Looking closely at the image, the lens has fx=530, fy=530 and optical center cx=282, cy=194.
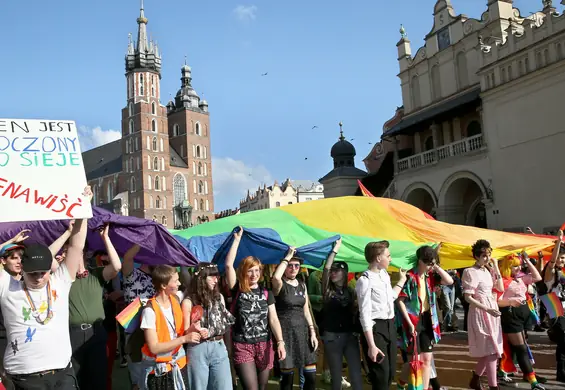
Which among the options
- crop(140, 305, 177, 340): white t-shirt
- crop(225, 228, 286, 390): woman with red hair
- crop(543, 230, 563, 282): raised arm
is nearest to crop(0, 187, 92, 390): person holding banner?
crop(140, 305, 177, 340): white t-shirt

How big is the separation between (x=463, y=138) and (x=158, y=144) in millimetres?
76054

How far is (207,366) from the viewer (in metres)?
4.63

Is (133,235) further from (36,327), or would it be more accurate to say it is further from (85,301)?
(36,327)

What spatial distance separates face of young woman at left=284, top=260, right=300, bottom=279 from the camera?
5848 millimetres

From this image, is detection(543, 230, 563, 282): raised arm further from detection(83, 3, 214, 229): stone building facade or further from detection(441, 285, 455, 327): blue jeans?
detection(83, 3, 214, 229): stone building facade

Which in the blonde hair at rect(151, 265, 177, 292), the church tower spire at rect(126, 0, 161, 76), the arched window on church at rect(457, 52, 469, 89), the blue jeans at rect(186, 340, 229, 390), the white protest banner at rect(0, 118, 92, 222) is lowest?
the blue jeans at rect(186, 340, 229, 390)

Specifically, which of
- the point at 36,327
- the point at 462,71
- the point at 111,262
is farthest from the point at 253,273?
the point at 462,71

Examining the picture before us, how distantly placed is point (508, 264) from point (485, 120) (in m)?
15.5

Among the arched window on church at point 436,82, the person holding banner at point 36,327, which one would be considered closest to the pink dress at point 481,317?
the person holding banner at point 36,327

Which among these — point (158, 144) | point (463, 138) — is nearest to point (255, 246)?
point (463, 138)

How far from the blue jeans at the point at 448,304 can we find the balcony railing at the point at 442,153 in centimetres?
1024

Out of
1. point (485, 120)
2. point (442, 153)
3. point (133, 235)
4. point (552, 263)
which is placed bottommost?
point (552, 263)

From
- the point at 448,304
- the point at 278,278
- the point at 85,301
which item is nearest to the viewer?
the point at 85,301

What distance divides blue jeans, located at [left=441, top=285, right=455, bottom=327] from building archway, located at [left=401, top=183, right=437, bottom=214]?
11300 mm
